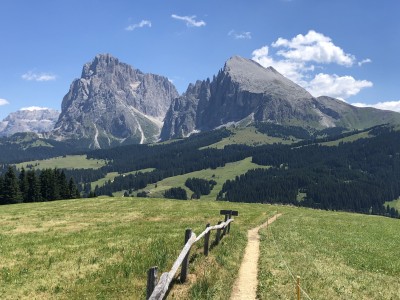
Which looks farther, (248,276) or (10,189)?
(10,189)

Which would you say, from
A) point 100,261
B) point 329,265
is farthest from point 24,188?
point 329,265

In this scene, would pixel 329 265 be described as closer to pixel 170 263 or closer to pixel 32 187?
pixel 170 263

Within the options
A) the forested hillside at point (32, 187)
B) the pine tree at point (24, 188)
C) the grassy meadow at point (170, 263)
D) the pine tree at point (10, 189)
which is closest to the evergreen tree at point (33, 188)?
the forested hillside at point (32, 187)

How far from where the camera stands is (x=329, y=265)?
25.0 meters

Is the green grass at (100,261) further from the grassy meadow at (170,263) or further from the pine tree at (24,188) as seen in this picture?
the pine tree at (24,188)

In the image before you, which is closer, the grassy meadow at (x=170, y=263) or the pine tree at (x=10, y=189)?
the grassy meadow at (x=170, y=263)

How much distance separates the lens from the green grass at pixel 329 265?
62.3 feet

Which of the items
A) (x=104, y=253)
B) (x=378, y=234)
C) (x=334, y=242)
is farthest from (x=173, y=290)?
(x=378, y=234)

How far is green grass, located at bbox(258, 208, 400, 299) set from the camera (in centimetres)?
1900

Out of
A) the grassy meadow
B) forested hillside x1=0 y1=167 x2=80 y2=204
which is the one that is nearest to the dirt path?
the grassy meadow

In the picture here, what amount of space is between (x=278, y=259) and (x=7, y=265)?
684 inches

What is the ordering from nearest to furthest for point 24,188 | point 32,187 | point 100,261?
1. point 100,261
2. point 24,188
3. point 32,187

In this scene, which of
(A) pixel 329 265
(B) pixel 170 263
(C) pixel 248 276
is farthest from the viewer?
(A) pixel 329 265

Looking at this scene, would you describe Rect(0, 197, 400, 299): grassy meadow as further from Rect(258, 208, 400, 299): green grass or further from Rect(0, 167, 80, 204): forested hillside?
Rect(0, 167, 80, 204): forested hillside
